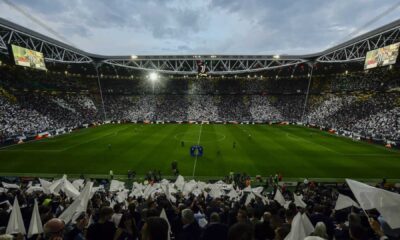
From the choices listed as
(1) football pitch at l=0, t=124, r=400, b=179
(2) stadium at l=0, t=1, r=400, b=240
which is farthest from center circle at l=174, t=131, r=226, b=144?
(2) stadium at l=0, t=1, r=400, b=240

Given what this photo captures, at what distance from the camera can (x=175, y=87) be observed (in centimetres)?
9769

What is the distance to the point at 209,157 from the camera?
117 ft

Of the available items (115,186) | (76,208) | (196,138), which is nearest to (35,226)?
(76,208)

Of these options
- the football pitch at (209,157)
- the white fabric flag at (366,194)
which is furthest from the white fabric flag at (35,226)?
the football pitch at (209,157)

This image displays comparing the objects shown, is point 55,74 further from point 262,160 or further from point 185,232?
point 185,232

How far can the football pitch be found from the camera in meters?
29.8

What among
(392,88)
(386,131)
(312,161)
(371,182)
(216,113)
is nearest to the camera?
(371,182)

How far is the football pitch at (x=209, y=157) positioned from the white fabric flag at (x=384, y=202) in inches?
867

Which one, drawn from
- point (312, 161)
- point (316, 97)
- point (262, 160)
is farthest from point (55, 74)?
point (316, 97)

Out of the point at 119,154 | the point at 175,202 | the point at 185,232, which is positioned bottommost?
the point at 119,154

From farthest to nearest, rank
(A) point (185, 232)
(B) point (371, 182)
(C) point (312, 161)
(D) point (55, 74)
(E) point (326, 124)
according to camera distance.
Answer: (D) point (55, 74) → (E) point (326, 124) → (C) point (312, 161) → (B) point (371, 182) → (A) point (185, 232)

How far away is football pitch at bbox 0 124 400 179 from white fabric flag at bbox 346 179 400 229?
22.0 meters

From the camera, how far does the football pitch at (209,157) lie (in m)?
29.8

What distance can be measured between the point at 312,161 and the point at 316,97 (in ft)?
182
